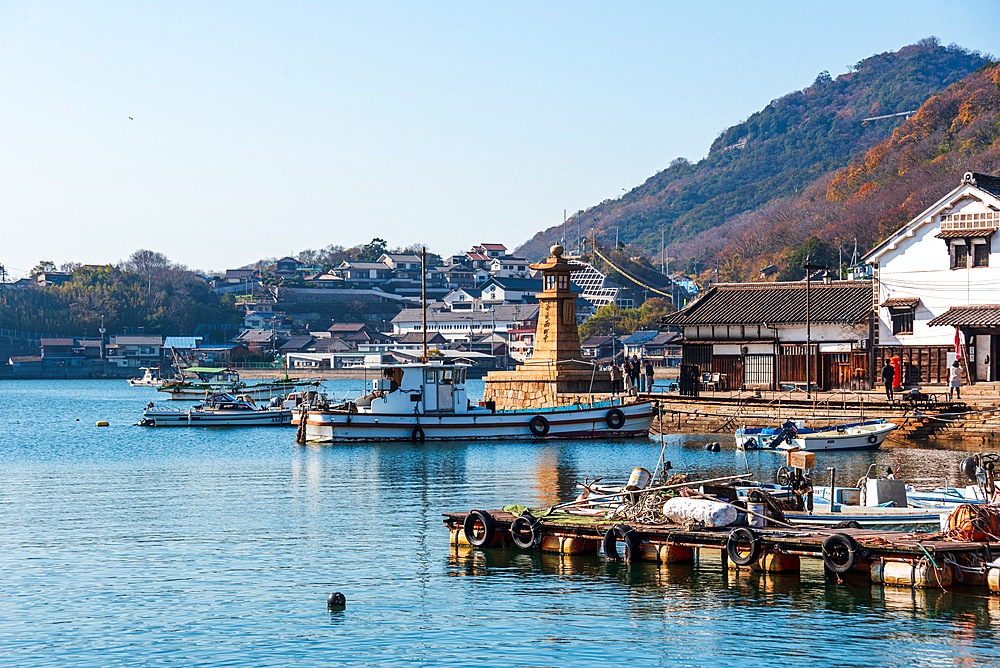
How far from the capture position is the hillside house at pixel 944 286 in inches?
1966

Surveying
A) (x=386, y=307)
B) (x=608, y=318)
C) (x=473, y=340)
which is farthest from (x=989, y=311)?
(x=386, y=307)

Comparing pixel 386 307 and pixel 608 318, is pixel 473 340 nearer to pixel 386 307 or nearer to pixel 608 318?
pixel 608 318

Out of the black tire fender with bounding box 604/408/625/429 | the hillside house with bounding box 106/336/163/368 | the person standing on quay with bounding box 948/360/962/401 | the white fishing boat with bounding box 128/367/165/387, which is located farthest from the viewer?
the hillside house with bounding box 106/336/163/368

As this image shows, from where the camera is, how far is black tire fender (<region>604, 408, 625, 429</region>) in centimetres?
4994

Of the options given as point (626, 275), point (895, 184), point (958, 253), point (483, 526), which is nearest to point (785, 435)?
point (958, 253)

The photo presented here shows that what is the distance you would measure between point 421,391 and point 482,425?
3240 mm

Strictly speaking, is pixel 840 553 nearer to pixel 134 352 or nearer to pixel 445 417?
pixel 445 417

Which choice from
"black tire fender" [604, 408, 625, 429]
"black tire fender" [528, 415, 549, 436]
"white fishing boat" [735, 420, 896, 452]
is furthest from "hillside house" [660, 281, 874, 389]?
"black tire fender" [528, 415, 549, 436]

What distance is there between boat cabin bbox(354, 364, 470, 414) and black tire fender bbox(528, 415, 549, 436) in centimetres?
326

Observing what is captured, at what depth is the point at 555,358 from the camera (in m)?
55.4

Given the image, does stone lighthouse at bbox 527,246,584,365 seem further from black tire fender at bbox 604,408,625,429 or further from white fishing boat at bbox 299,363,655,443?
black tire fender at bbox 604,408,625,429

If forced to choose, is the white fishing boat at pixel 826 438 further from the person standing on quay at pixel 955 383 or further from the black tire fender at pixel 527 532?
the black tire fender at pixel 527 532

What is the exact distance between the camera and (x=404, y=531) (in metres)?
26.2

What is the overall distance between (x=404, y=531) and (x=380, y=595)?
6.45 m
